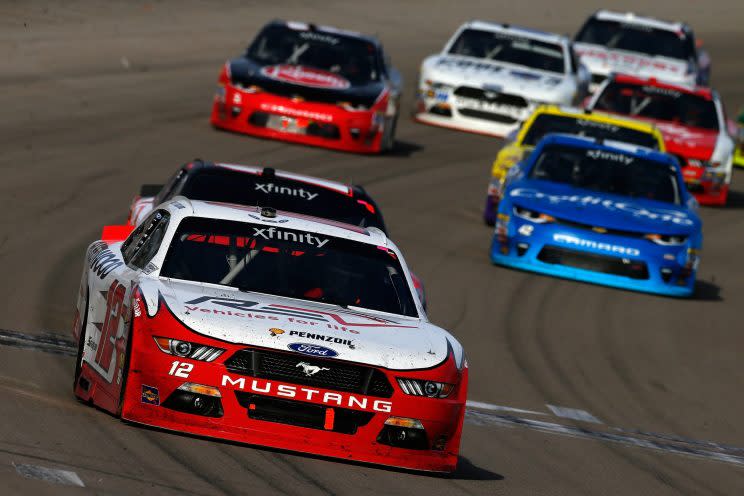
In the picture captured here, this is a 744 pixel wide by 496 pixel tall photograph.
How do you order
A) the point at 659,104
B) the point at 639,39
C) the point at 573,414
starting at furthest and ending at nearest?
the point at 639,39
the point at 659,104
the point at 573,414

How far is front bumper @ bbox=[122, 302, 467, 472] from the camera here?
8445 millimetres

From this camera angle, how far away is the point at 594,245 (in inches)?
651

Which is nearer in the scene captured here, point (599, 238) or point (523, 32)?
point (599, 238)

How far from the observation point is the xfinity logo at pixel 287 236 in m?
9.75

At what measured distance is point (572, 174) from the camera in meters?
17.9

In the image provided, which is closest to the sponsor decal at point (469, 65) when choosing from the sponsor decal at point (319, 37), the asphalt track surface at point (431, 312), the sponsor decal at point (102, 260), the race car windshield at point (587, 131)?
the asphalt track surface at point (431, 312)

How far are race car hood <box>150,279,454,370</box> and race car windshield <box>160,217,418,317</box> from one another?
184mm

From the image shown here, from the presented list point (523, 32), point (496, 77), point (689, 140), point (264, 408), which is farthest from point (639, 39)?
point (264, 408)

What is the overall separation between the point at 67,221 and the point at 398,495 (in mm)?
8398

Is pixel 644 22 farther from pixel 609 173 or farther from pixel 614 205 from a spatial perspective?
pixel 614 205

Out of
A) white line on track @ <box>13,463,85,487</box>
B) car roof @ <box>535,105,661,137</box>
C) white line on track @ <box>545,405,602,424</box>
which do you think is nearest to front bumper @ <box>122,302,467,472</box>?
white line on track @ <box>13,463,85,487</box>

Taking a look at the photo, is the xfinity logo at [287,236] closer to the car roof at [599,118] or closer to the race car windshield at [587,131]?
the race car windshield at [587,131]

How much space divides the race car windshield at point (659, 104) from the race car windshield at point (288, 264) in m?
14.3

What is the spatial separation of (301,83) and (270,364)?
551 inches
